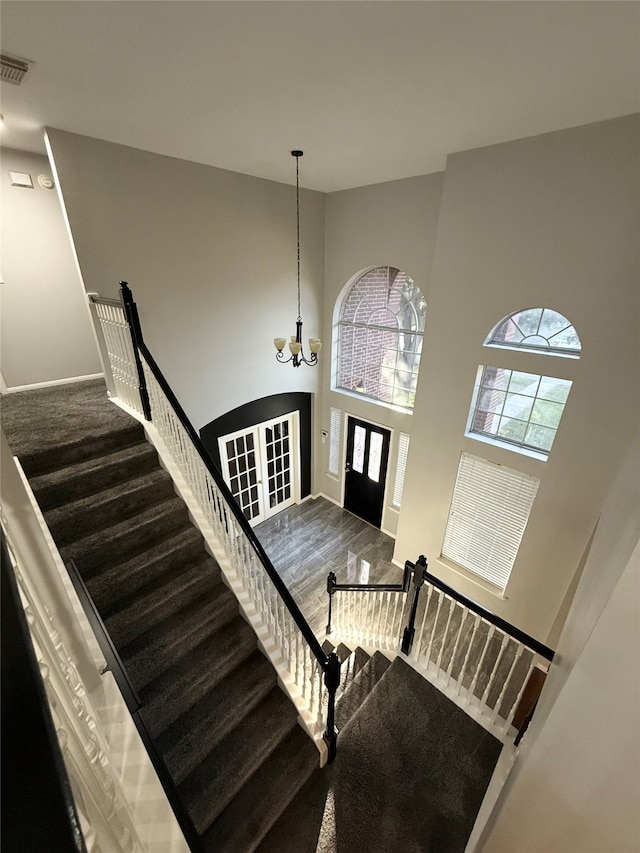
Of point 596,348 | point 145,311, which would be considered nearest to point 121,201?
point 145,311

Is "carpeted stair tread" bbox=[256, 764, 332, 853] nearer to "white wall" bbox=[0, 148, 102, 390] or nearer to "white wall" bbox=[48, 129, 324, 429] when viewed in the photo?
"white wall" bbox=[48, 129, 324, 429]

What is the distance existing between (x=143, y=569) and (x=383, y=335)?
13.4ft

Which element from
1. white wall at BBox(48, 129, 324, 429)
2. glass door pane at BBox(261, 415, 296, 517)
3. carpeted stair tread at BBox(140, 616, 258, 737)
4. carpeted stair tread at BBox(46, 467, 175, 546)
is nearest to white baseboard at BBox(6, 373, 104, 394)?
white wall at BBox(48, 129, 324, 429)

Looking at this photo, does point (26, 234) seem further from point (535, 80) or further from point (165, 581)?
point (535, 80)

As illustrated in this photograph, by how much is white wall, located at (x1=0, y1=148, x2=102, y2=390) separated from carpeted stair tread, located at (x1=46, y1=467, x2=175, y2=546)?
2.23 meters

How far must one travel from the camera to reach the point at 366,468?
→ 5633 millimetres

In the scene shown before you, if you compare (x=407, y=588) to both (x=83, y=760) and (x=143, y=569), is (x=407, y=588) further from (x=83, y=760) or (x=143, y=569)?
(x=83, y=760)

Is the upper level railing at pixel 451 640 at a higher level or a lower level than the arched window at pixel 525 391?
lower

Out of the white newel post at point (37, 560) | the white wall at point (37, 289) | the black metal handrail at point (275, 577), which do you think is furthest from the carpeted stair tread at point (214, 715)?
the white wall at point (37, 289)

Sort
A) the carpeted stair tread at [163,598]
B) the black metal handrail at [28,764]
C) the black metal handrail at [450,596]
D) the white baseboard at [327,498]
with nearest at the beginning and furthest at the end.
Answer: the black metal handrail at [28,764], the black metal handrail at [450,596], the carpeted stair tread at [163,598], the white baseboard at [327,498]

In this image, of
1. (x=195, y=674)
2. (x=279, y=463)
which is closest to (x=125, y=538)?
(x=195, y=674)

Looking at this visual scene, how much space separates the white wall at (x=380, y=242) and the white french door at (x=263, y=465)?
3.22 ft

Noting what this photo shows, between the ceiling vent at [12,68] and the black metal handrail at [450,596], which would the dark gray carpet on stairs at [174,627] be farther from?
the ceiling vent at [12,68]

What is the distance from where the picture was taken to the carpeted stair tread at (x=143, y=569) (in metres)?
2.23
